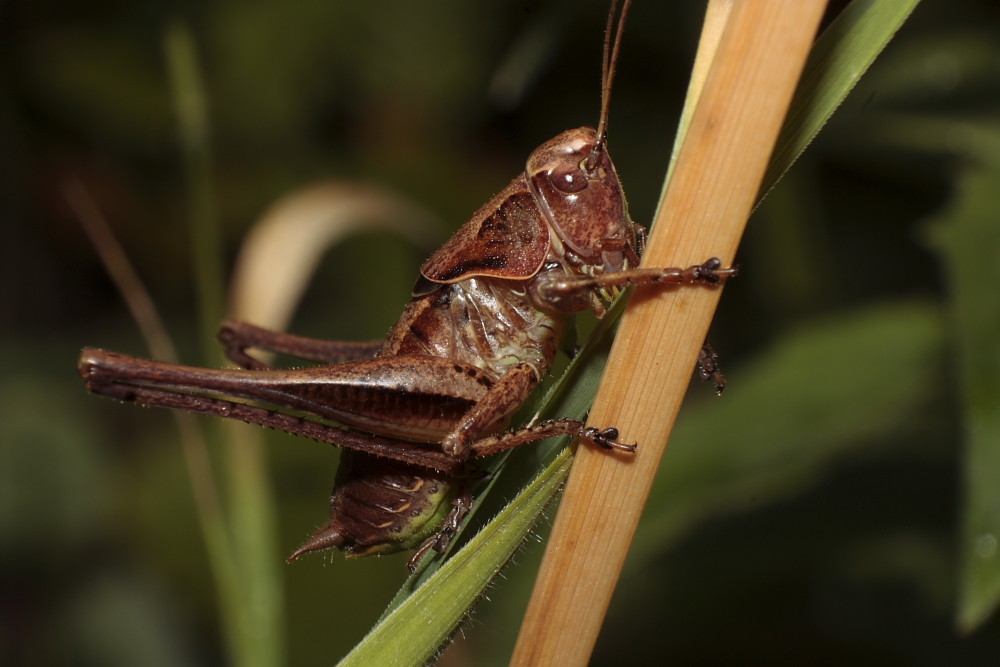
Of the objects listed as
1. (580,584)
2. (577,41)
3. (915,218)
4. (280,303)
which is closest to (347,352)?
(280,303)

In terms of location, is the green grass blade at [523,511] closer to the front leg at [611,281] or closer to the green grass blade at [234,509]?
the front leg at [611,281]

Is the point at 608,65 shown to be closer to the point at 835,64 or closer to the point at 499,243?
the point at 499,243

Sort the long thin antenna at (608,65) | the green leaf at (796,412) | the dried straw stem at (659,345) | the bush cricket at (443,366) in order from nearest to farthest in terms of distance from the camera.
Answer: the dried straw stem at (659,345)
the long thin antenna at (608,65)
the bush cricket at (443,366)
the green leaf at (796,412)

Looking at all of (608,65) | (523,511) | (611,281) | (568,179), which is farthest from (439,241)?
(523,511)

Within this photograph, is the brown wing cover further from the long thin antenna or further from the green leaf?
the green leaf

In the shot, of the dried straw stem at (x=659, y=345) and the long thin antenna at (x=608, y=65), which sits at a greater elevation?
the long thin antenna at (x=608, y=65)

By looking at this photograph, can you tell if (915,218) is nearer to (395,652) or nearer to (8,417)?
(395,652)

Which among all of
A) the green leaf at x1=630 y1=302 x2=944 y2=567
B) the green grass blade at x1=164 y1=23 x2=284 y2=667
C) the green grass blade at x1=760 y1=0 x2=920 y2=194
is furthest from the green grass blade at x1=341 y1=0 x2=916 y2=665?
the green leaf at x1=630 y1=302 x2=944 y2=567

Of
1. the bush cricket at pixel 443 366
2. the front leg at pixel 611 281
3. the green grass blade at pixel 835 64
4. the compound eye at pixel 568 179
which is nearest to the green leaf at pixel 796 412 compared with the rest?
the bush cricket at pixel 443 366
